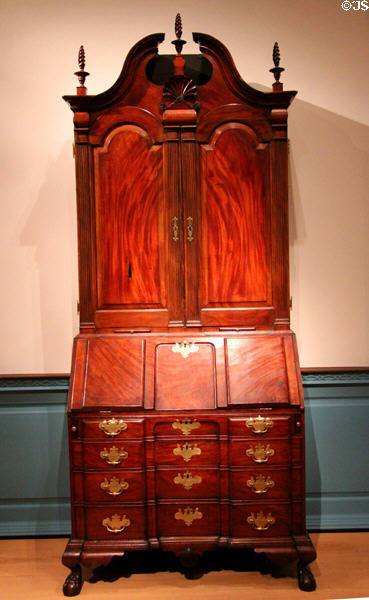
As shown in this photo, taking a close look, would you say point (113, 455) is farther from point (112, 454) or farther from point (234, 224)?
point (234, 224)

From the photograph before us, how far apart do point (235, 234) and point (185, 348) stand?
0.59 m

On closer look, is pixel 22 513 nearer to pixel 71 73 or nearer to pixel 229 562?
pixel 229 562

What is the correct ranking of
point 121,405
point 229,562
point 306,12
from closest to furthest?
1. point 121,405
2. point 229,562
3. point 306,12

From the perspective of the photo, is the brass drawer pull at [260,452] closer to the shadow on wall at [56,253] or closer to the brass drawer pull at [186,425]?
the brass drawer pull at [186,425]

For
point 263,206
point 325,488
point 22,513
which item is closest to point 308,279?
point 263,206

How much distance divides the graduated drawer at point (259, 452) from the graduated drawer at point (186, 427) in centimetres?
11

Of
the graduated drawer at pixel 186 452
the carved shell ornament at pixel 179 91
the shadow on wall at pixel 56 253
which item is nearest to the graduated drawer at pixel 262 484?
the graduated drawer at pixel 186 452

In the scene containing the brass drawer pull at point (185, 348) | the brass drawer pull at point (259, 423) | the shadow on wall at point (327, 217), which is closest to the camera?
the brass drawer pull at point (259, 423)

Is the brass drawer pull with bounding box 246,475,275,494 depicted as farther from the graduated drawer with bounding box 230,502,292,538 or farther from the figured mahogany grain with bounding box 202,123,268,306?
the figured mahogany grain with bounding box 202,123,268,306

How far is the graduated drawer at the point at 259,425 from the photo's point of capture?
2535 millimetres

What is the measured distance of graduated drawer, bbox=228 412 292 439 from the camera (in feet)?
8.32

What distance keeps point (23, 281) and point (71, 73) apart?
121 cm

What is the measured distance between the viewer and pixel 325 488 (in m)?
3.23

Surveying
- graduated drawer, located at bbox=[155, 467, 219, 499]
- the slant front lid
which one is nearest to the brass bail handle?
the slant front lid
